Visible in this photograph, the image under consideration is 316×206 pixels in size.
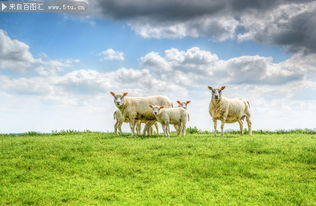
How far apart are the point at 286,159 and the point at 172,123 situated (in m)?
7.83

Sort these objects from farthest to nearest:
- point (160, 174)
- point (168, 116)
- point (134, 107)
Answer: point (134, 107) → point (168, 116) → point (160, 174)

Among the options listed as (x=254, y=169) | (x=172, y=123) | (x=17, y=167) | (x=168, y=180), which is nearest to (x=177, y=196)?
(x=168, y=180)

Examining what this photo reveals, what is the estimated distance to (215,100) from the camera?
61.8ft

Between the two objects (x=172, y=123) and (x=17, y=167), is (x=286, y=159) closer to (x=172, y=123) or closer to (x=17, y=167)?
(x=172, y=123)

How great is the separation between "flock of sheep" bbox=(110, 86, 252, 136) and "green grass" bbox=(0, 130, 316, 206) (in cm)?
384

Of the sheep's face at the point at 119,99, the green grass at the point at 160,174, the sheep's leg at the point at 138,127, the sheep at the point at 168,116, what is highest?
the sheep's face at the point at 119,99

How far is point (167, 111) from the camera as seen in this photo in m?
18.4

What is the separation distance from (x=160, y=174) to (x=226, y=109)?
30.7 feet

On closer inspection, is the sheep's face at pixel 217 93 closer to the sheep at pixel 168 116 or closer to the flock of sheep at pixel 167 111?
the flock of sheep at pixel 167 111

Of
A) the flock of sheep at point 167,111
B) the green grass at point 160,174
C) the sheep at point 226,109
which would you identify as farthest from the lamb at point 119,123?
the green grass at point 160,174

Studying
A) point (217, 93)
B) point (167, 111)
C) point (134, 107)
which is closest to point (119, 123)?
point (134, 107)

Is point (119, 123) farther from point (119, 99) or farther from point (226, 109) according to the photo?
point (226, 109)

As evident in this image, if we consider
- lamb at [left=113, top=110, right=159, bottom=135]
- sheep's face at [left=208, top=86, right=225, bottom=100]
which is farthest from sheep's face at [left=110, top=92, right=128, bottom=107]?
sheep's face at [left=208, top=86, right=225, bottom=100]

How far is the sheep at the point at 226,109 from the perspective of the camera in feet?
61.7
